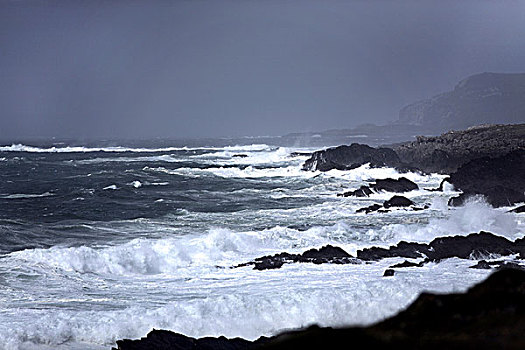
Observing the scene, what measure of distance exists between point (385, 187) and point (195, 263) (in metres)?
19.2

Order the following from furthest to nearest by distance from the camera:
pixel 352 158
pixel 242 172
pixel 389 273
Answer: pixel 352 158
pixel 242 172
pixel 389 273

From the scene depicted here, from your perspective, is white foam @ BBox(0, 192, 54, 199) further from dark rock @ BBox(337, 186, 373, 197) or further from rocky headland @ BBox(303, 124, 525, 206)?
rocky headland @ BBox(303, 124, 525, 206)

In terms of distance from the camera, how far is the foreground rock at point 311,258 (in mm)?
15437

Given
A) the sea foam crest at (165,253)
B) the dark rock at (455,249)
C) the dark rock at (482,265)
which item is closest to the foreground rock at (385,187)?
the sea foam crest at (165,253)

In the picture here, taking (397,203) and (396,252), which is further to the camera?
(397,203)

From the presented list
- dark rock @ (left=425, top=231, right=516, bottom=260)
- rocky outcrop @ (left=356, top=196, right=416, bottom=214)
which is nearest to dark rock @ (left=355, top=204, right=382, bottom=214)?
rocky outcrop @ (left=356, top=196, right=416, bottom=214)

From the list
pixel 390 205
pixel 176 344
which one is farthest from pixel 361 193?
pixel 176 344

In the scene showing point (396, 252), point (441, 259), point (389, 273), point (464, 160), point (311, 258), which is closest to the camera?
point (389, 273)

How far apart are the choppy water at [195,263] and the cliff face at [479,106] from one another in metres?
149

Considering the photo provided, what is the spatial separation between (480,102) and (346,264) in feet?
595

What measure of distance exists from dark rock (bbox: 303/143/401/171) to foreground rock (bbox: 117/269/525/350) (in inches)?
1754

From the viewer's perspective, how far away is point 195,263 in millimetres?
16250

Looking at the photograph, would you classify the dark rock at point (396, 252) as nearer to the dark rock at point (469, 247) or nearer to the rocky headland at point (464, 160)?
the dark rock at point (469, 247)

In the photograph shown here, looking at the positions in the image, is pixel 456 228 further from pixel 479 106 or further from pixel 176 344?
pixel 479 106
